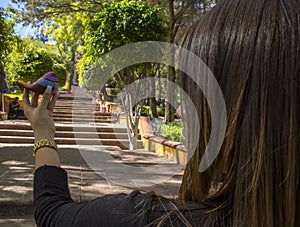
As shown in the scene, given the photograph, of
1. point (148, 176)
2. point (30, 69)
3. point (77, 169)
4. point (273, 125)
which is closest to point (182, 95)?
point (273, 125)

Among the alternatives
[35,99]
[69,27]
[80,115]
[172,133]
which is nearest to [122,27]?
[172,133]

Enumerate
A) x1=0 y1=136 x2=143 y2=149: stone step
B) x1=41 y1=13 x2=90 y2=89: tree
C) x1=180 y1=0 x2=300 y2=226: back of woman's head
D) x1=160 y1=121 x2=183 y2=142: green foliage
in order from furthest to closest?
x1=41 y1=13 x2=90 y2=89: tree → x1=0 y1=136 x2=143 y2=149: stone step → x1=160 y1=121 x2=183 y2=142: green foliage → x1=180 y1=0 x2=300 y2=226: back of woman's head

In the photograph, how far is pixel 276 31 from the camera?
77 cm

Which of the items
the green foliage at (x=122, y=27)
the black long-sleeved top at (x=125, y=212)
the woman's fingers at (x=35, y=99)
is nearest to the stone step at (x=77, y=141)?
the green foliage at (x=122, y=27)

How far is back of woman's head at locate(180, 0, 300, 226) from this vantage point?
0.74 metres

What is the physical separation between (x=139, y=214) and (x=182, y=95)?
32 centimetres

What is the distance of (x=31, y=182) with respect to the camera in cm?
506

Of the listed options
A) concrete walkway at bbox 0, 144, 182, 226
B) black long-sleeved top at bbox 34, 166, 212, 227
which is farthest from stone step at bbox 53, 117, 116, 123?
black long-sleeved top at bbox 34, 166, 212, 227

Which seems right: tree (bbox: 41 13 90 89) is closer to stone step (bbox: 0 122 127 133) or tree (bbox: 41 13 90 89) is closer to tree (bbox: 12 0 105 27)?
tree (bbox: 12 0 105 27)

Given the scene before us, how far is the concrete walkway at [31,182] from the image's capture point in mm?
4102

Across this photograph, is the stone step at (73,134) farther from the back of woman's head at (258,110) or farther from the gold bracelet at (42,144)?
the back of woman's head at (258,110)

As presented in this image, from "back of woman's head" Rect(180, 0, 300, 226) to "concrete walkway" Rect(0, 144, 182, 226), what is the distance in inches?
86.9

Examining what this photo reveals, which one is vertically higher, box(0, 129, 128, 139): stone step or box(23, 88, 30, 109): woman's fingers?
box(23, 88, 30, 109): woman's fingers

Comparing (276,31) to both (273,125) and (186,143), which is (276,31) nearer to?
(273,125)
